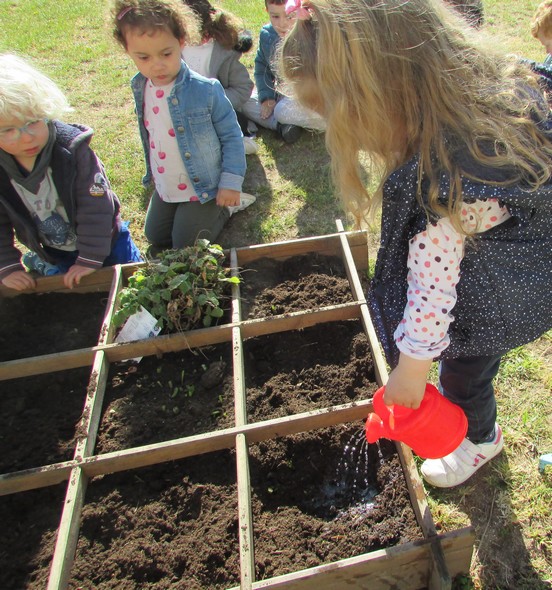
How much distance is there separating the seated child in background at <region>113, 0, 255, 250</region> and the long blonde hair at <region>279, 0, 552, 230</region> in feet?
5.51

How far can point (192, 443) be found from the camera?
2.15 meters

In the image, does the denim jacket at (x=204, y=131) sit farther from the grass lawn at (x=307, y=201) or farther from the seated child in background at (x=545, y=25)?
Result: the seated child in background at (x=545, y=25)

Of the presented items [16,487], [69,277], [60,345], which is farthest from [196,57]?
[16,487]

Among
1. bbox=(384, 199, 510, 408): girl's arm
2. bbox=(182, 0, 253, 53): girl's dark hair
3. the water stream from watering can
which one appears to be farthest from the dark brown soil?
bbox=(182, 0, 253, 53): girl's dark hair

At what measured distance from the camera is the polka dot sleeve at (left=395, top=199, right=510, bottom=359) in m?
1.41

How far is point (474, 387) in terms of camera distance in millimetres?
1931

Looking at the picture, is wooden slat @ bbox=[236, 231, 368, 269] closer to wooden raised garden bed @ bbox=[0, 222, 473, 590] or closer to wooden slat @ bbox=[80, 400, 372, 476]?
wooden raised garden bed @ bbox=[0, 222, 473, 590]

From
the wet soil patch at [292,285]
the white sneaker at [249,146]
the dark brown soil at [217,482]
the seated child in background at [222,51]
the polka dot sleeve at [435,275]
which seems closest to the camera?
the polka dot sleeve at [435,275]

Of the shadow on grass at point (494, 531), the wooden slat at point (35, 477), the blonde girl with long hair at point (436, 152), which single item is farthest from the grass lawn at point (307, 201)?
the wooden slat at point (35, 477)

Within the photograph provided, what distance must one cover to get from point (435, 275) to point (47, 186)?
233 centimetres

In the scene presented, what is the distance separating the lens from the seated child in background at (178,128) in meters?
2.72

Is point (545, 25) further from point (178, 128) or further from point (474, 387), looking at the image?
point (474, 387)

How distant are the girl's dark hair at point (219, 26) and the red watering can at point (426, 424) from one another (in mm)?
3505

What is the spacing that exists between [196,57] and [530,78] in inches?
136
